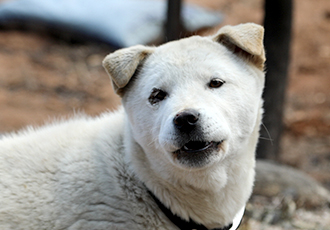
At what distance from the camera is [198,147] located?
3.00 m

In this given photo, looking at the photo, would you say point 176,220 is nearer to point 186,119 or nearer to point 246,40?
point 186,119

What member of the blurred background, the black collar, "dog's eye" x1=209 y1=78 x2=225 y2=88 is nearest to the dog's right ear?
"dog's eye" x1=209 y1=78 x2=225 y2=88

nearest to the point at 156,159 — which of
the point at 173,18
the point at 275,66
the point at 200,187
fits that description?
the point at 200,187

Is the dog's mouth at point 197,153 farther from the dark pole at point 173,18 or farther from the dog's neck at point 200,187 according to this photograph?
the dark pole at point 173,18

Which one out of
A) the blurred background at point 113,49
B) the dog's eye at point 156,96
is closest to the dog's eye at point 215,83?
the dog's eye at point 156,96

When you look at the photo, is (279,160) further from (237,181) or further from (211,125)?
(211,125)

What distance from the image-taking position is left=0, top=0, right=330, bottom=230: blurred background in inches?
287

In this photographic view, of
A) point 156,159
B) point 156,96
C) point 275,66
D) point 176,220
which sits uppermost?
point 156,96

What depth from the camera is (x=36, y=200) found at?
3.24 metres

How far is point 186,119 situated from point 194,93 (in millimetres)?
285

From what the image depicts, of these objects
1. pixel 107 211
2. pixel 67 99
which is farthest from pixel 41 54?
pixel 107 211

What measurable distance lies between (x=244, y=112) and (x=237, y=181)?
0.56 meters

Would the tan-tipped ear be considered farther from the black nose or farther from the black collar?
the black collar

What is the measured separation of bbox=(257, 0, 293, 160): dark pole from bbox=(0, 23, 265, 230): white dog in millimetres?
3341
